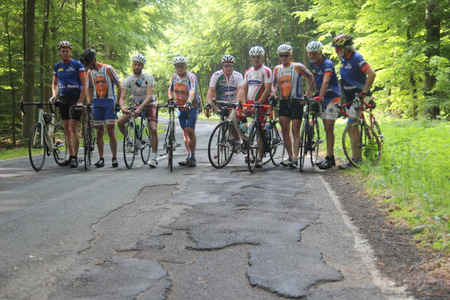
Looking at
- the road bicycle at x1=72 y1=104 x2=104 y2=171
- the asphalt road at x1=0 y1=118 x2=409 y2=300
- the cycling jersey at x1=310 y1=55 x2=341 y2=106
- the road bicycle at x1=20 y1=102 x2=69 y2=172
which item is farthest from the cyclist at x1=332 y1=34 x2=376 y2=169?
the road bicycle at x1=20 y1=102 x2=69 y2=172

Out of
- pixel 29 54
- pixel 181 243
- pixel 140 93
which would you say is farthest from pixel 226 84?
pixel 29 54

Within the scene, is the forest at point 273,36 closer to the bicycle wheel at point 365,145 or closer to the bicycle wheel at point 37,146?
the bicycle wheel at point 365,145

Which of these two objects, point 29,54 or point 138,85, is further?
point 29,54

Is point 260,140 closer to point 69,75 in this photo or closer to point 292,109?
point 292,109

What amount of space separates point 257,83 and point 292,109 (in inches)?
34.6

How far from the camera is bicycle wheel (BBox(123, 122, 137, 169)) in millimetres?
8344

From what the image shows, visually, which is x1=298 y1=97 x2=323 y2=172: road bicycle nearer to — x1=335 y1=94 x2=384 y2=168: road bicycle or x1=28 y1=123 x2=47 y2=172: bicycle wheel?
x1=335 y1=94 x2=384 y2=168: road bicycle

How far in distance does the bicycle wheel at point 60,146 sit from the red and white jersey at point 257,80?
389 centimetres

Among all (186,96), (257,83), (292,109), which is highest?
(257,83)

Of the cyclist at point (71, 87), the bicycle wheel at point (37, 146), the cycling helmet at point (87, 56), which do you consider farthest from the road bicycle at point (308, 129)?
the bicycle wheel at point (37, 146)

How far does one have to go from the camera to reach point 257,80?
8.64 m

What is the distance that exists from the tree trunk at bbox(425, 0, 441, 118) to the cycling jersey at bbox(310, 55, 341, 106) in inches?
284

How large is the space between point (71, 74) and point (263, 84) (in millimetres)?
3800

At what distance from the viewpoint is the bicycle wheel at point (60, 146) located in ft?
29.0
